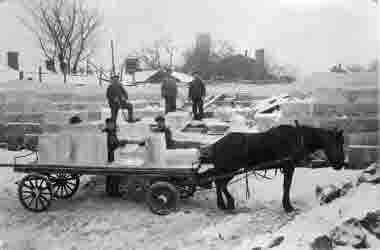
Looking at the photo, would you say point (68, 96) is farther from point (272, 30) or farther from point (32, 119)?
point (272, 30)

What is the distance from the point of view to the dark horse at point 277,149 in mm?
6938

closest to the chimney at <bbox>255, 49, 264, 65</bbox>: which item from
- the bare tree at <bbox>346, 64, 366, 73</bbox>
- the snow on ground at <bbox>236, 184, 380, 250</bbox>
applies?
the bare tree at <bbox>346, 64, 366, 73</bbox>

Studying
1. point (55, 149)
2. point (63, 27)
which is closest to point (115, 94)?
point (55, 149)

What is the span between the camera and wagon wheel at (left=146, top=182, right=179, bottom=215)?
7.16 meters

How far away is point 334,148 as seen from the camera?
694cm

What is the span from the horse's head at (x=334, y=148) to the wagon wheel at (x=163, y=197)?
258cm

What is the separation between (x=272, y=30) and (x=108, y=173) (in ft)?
14.2

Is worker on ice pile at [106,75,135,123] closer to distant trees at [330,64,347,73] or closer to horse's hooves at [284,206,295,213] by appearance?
distant trees at [330,64,347,73]

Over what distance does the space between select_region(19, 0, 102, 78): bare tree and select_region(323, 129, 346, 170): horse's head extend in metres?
7.37

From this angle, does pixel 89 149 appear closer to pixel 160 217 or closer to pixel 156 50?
pixel 160 217

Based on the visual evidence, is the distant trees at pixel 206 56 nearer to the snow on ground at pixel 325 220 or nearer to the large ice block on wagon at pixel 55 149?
the large ice block on wagon at pixel 55 149

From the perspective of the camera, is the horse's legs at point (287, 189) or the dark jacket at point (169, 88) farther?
the dark jacket at point (169, 88)

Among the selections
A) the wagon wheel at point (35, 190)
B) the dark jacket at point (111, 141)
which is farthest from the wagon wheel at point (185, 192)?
the wagon wheel at point (35, 190)

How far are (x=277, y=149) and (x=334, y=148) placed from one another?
2.98 ft
